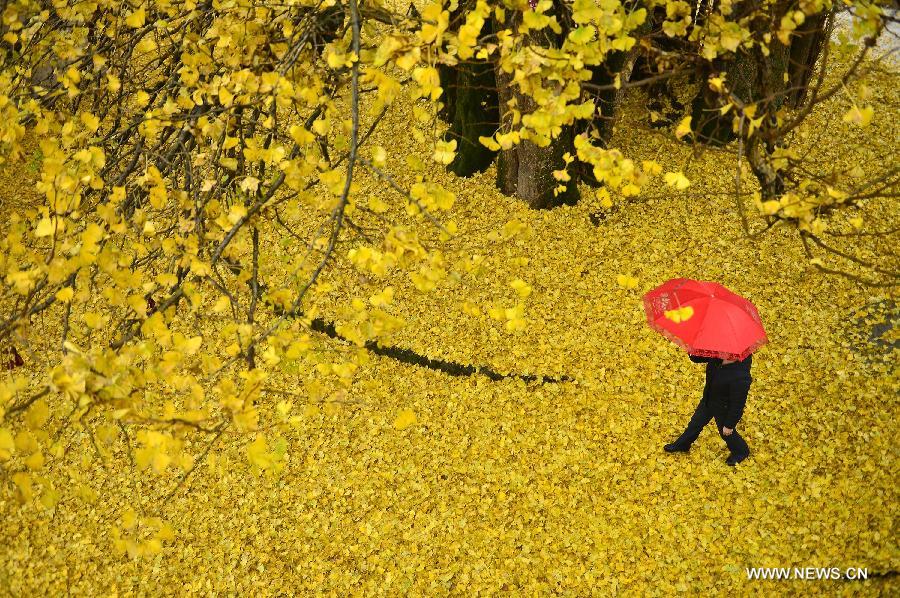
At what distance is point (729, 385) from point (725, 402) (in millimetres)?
211

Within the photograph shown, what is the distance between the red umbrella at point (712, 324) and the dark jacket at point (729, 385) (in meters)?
0.21

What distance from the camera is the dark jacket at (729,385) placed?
4.78 m

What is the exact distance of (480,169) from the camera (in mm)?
8906

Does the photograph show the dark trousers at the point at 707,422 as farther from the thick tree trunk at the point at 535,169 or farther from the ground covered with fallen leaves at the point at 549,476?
the thick tree trunk at the point at 535,169

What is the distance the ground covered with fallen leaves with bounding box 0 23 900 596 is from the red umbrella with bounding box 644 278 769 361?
1.10 m

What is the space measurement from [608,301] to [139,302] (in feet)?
17.1

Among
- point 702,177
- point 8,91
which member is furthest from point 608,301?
point 8,91

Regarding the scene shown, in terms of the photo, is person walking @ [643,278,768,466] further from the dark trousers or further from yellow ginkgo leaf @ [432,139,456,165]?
yellow ginkgo leaf @ [432,139,456,165]

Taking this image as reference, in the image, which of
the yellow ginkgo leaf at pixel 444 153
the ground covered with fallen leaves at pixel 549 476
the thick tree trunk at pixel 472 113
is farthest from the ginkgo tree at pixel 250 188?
the thick tree trunk at pixel 472 113

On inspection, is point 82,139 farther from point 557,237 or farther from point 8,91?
point 557,237

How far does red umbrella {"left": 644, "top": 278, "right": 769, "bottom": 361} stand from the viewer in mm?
4430

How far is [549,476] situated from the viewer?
5566 mm

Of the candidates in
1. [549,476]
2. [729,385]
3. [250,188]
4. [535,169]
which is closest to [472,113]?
[535,169]

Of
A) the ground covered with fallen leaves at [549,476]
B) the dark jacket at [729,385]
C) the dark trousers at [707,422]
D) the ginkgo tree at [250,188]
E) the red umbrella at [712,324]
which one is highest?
the ginkgo tree at [250,188]
